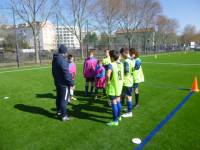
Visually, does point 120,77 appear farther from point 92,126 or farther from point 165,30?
point 165,30

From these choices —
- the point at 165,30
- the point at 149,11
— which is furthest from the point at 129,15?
the point at 165,30

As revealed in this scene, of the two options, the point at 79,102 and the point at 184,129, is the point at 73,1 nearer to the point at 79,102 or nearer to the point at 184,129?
the point at 79,102

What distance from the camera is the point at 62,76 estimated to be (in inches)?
229

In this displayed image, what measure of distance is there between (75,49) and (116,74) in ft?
106

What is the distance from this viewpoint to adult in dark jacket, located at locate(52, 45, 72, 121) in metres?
5.76

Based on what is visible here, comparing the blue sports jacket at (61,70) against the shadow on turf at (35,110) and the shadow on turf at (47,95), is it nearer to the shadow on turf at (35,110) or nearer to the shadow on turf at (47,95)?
the shadow on turf at (35,110)

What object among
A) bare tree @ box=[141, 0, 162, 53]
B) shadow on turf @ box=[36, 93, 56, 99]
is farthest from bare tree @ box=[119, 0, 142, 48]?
shadow on turf @ box=[36, 93, 56, 99]

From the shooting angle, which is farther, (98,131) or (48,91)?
(48,91)

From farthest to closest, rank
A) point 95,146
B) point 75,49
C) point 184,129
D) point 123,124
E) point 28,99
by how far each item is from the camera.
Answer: point 75,49 → point 28,99 → point 123,124 → point 184,129 → point 95,146

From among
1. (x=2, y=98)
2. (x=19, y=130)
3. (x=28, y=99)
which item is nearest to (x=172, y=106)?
(x=19, y=130)

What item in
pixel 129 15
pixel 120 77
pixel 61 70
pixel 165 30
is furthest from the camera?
pixel 165 30

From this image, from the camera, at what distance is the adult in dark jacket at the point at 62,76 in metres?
5.76

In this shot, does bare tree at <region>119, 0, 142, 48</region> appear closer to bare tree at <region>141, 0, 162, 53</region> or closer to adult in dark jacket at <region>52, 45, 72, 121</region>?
bare tree at <region>141, 0, 162, 53</region>

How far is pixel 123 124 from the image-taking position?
5.66m
